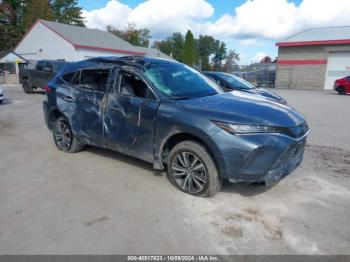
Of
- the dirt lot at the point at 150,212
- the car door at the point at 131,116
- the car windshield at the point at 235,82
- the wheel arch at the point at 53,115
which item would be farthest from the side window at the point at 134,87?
the car windshield at the point at 235,82

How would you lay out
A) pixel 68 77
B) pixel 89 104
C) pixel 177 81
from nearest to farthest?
pixel 177 81 → pixel 89 104 → pixel 68 77

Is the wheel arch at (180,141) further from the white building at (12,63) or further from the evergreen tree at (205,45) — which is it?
the evergreen tree at (205,45)

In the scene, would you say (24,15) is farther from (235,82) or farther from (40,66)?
(235,82)

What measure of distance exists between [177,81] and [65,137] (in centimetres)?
262

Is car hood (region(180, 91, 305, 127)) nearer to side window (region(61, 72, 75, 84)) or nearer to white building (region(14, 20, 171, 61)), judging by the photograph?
side window (region(61, 72, 75, 84))

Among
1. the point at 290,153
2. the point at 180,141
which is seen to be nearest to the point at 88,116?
the point at 180,141

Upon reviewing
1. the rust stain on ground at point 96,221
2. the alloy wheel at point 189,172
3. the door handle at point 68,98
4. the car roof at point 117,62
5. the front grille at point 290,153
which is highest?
the car roof at point 117,62

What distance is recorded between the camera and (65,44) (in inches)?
1178

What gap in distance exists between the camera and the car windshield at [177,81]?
13.9 feet

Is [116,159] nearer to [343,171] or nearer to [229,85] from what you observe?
[343,171]

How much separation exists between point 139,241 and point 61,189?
1.75 meters

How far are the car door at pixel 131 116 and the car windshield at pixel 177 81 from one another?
0.20m

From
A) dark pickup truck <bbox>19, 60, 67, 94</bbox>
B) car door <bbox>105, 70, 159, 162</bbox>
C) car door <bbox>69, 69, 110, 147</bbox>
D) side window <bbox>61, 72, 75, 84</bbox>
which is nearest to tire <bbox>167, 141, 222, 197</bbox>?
car door <bbox>105, 70, 159, 162</bbox>

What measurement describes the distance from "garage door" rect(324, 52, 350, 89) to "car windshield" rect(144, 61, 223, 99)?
2829cm
